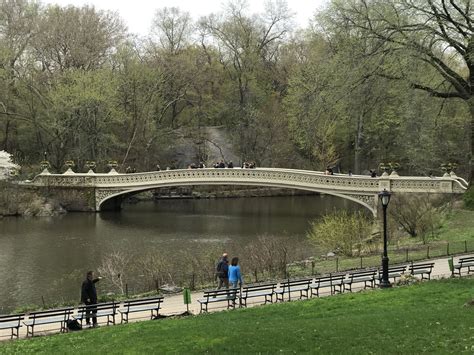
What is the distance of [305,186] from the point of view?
35.9 meters

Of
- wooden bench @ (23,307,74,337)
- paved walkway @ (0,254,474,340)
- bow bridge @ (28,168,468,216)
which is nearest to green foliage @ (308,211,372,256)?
paved walkway @ (0,254,474,340)

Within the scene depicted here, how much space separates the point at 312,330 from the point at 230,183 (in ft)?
92.1

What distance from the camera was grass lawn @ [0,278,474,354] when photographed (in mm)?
8945

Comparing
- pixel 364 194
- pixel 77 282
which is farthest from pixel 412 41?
pixel 77 282

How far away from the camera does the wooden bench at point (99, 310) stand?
40.7 feet

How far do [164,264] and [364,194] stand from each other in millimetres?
16809

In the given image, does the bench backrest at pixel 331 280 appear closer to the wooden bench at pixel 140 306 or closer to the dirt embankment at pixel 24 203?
the wooden bench at pixel 140 306

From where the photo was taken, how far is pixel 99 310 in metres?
13.3

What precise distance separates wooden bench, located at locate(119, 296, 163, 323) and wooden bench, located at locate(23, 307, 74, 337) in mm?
1152

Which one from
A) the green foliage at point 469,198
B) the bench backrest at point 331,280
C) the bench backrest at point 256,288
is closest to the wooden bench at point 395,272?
the bench backrest at point 331,280

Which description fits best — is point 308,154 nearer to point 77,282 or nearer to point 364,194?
point 364,194

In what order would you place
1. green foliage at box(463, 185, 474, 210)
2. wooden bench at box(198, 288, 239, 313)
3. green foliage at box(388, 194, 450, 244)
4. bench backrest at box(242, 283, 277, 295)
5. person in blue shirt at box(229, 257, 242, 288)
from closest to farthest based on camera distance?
wooden bench at box(198, 288, 239, 313)
bench backrest at box(242, 283, 277, 295)
person in blue shirt at box(229, 257, 242, 288)
green foliage at box(388, 194, 450, 244)
green foliage at box(463, 185, 474, 210)

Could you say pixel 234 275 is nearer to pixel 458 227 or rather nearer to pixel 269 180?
pixel 458 227

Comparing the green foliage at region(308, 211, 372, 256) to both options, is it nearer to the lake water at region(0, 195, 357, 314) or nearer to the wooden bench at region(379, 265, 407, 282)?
the lake water at region(0, 195, 357, 314)
